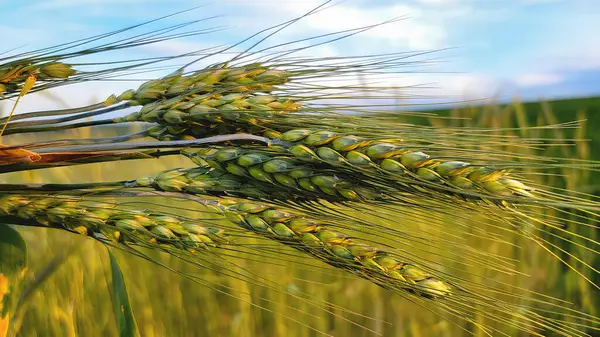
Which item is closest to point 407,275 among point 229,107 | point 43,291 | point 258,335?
point 229,107

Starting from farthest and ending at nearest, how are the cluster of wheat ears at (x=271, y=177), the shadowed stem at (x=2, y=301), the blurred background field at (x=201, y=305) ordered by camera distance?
1. the blurred background field at (x=201, y=305)
2. the shadowed stem at (x=2, y=301)
3. the cluster of wheat ears at (x=271, y=177)

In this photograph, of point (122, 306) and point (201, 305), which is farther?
point (201, 305)

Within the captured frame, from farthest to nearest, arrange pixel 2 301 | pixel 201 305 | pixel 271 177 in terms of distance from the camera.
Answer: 1. pixel 201 305
2. pixel 2 301
3. pixel 271 177

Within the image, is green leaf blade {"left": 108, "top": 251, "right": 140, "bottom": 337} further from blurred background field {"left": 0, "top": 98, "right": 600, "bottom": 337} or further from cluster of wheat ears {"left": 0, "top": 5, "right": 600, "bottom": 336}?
blurred background field {"left": 0, "top": 98, "right": 600, "bottom": 337}

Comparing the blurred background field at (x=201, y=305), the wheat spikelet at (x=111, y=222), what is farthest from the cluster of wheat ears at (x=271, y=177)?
the blurred background field at (x=201, y=305)

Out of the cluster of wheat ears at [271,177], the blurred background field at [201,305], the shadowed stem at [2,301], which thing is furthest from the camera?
the blurred background field at [201,305]

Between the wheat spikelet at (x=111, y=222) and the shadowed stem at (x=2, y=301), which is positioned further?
the shadowed stem at (x=2, y=301)

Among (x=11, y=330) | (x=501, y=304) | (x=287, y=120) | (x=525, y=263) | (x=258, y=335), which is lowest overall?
(x=525, y=263)

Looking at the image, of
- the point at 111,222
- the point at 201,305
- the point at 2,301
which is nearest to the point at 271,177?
the point at 111,222

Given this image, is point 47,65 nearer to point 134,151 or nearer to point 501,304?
point 134,151

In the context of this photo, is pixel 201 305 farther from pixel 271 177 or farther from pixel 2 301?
pixel 271 177

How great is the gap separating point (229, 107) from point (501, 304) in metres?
0.40

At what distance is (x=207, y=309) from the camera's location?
135cm

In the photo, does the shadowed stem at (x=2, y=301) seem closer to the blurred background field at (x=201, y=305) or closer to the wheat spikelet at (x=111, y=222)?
the wheat spikelet at (x=111, y=222)
